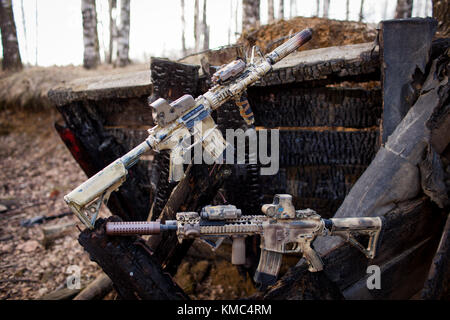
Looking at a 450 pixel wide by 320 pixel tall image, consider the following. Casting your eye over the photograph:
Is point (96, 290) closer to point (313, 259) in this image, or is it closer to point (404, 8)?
point (313, 259)

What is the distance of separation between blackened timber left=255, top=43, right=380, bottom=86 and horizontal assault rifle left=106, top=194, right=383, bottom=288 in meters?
1.21

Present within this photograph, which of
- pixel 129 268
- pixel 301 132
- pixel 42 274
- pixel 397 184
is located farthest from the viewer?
pixel 42 274

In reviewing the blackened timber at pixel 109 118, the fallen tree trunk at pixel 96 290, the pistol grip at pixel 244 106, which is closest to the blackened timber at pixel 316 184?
the pistol grip at pixel 244 106

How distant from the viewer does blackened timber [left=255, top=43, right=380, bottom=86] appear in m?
2.65

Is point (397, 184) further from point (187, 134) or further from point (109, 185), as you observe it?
point (109, 185)

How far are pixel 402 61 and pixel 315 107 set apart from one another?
79 centimetres

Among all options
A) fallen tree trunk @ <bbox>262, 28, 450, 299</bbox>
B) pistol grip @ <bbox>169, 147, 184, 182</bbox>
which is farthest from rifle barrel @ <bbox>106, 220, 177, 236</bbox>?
fallen tree trunk @ <bbox>262, 28, 450, 299</bbox>

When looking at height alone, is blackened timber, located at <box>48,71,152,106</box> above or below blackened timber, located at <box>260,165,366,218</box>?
above

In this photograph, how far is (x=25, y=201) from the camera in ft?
18.8

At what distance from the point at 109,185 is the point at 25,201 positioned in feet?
15.3

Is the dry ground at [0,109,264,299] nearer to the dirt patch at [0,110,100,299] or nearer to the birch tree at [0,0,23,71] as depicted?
the dirt patch at [0,110,100,299]

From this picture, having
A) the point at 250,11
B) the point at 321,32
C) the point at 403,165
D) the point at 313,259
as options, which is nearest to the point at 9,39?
the point at 250,11

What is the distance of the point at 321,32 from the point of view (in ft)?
13.2

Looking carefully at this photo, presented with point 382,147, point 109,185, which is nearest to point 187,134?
point 109,185
